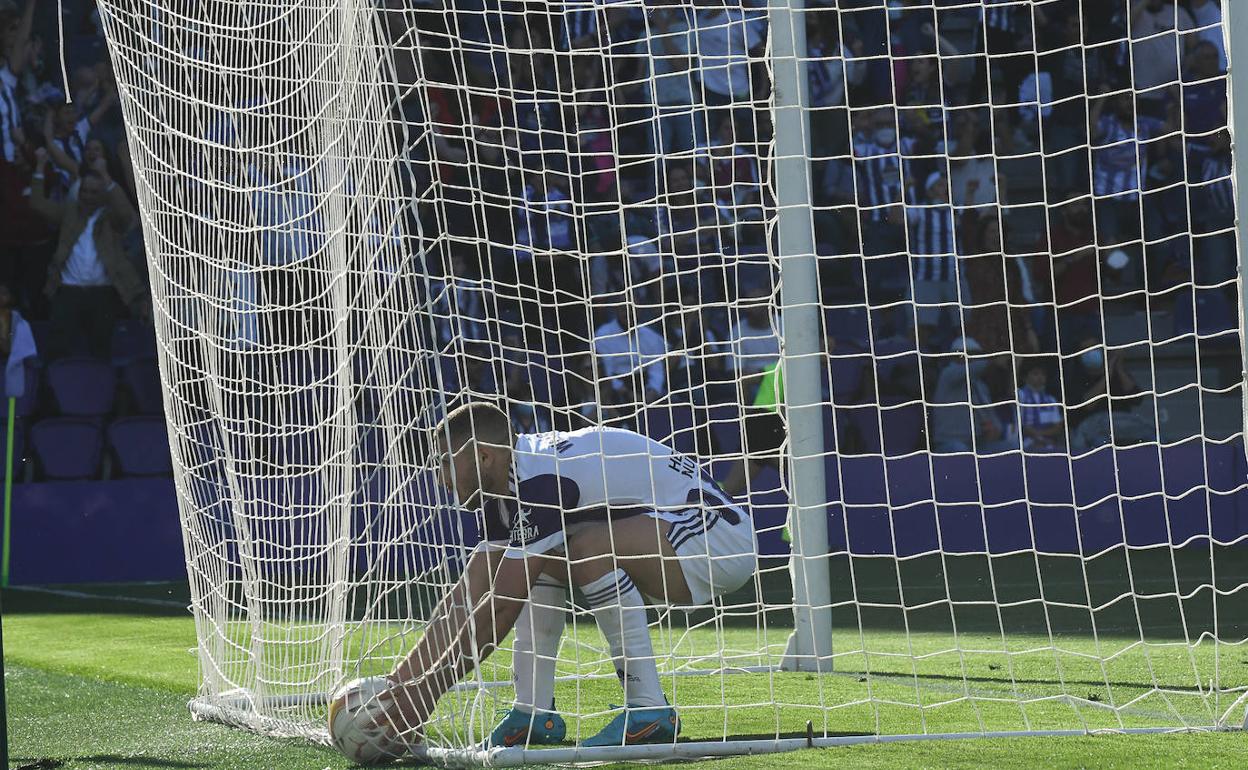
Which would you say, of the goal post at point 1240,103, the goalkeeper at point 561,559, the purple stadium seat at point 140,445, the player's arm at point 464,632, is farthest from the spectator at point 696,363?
the player's arm at point 464,632

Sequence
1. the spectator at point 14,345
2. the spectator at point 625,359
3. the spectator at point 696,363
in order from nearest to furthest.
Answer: the spectator at point 14,345 < the spectator at point 625,359 < the spectator at point 696,363

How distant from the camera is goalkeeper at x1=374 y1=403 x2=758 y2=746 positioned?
13.7 ft

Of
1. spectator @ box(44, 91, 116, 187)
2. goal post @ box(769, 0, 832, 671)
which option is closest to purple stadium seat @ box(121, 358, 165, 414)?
spectator @ box(44, 91, 116, 187)

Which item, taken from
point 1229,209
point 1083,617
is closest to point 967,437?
point 1229,209

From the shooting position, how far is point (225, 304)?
5.36 meters

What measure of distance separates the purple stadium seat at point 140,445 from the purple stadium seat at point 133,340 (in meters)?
0.85

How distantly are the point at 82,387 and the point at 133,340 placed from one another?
0.62m

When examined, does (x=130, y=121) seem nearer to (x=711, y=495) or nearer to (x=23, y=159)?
(x=711, y=495)

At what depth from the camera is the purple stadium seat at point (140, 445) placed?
11.0 metres

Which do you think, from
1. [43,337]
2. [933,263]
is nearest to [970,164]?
[933,263]

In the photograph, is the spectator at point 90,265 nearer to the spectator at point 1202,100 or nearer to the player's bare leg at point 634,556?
the spectator at point 1202,100

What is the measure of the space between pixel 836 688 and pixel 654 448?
1195mm

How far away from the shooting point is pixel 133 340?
1200 cm

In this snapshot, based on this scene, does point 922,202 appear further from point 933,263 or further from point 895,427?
point 895,427
